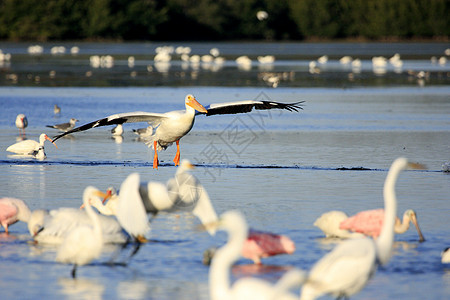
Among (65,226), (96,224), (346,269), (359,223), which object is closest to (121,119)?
(65,226)

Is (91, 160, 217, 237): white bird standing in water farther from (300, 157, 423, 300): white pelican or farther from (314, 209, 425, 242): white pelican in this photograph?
(300, 157, 423, 300): white pelican

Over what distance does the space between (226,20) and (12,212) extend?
96.4 metres

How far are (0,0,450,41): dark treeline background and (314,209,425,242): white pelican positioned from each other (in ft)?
294

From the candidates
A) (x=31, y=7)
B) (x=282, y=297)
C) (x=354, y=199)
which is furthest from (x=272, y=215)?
(x=31, y=7)

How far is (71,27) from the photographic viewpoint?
100 metres

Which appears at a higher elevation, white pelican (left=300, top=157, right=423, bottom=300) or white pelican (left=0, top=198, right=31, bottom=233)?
white pelican (left=300, top=157, right=423, bottom=300)

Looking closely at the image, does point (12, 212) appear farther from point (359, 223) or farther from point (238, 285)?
point (238, 285)

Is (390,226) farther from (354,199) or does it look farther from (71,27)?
(71,27)

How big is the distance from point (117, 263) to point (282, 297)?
116 inches

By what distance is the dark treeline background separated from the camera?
98.1 m

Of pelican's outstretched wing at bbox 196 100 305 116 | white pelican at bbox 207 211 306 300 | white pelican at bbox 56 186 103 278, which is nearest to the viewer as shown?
white pelican at bbox 207 211 306 300

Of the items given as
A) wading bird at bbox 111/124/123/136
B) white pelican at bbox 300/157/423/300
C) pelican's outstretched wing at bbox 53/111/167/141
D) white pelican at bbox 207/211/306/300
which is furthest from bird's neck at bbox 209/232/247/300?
wading bird at bbox 111/124/123/136

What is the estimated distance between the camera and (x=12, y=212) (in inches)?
377

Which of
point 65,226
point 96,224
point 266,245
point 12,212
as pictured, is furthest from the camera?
point 12,212
